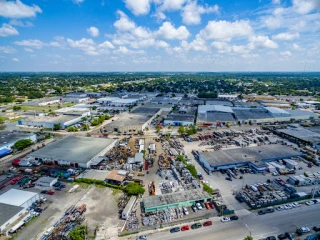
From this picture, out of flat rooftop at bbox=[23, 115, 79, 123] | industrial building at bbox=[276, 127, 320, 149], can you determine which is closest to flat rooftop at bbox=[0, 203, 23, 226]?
flat rooftop at bbox=[23, 115, 79, 123]

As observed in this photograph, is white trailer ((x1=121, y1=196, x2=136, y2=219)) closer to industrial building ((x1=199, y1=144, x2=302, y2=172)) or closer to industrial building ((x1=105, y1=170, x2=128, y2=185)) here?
industrial building ((x1=105, y1=170, x2=128, y2=185))

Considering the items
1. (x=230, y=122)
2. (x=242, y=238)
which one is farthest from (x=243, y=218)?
(x=230, y=122)

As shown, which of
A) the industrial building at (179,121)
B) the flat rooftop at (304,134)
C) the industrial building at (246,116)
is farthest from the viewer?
the industrial building at (246,116)

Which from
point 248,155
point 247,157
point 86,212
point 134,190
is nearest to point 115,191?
point 134,190

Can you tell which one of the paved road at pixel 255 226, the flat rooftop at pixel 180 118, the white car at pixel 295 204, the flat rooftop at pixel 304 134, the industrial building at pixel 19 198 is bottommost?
the paved road at pixel 255 226

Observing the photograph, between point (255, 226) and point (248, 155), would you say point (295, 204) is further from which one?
point (248, 155)

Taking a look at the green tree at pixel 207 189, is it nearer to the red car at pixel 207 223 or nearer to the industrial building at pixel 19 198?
the red car at pixel 207 223

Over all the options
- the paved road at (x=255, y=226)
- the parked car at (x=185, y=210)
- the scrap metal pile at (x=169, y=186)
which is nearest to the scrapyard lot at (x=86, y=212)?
the paved road at (x=255, y=226)
